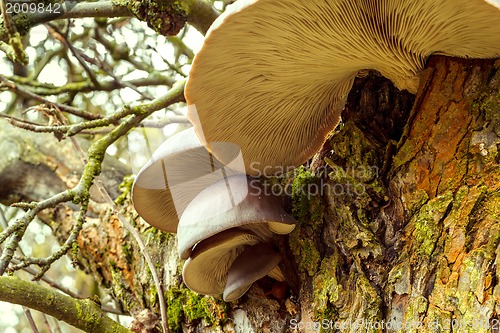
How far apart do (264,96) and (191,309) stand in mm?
938

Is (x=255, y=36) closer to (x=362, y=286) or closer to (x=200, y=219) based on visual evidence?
(x=200, y=219)

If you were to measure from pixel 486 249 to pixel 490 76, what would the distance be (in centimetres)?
52

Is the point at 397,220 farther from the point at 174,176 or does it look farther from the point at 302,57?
the point at 174,176

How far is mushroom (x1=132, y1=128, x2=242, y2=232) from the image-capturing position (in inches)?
73.1

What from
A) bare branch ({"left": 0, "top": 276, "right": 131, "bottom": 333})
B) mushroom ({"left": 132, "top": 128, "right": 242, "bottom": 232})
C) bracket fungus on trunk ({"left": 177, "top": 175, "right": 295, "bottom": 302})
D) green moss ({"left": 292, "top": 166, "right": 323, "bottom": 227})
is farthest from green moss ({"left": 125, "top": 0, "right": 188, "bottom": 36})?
bare branch ({"left": 0, "top": 276, "right": 131, "bottom": 333})

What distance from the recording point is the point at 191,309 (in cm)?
201

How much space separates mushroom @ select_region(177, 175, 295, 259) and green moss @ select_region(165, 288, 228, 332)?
0.32 metres

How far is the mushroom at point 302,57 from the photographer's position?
4.13 ft

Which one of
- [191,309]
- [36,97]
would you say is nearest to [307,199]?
[191,309]

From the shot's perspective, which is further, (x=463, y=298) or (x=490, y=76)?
(x=490, y=76)

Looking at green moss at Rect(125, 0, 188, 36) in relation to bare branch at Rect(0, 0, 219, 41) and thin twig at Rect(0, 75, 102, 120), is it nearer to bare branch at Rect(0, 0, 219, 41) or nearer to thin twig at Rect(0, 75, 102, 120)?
bare branch at Rect(0, 0, 219, 41)

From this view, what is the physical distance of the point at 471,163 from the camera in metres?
1.42

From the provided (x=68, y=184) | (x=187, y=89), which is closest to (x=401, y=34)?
(x=187, y=89)

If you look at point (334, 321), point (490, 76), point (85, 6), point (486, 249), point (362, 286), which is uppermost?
point (85, 6)
